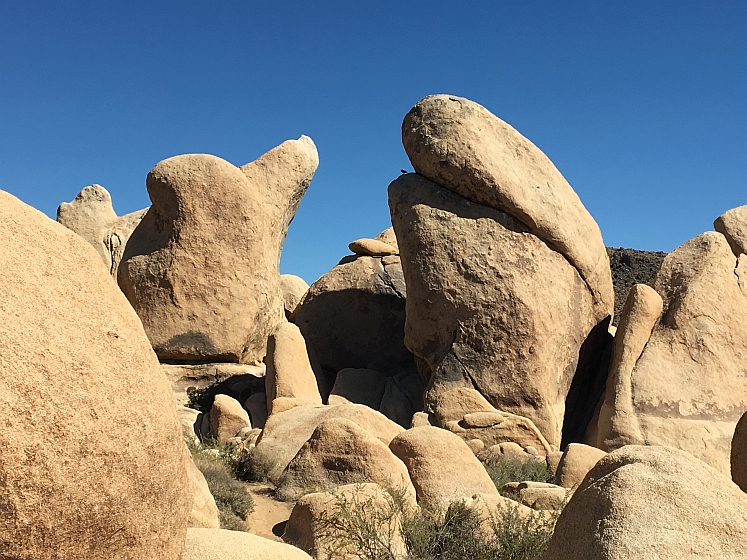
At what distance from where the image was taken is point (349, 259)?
1347cm

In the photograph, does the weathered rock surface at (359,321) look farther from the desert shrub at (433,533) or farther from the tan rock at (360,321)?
the desert shrub at (433,533)

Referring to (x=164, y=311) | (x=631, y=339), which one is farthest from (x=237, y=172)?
(x=631, y=339)

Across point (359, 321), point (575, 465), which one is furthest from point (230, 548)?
point (359, 321)

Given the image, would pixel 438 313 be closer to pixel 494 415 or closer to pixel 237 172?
pixel 494 415

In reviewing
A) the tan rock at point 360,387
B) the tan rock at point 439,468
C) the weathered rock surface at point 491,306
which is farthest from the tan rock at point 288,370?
the tan rock at point 439,468

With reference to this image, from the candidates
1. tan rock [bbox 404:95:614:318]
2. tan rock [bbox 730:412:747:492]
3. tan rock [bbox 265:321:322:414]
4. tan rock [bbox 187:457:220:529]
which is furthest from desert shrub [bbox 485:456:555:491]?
tan rock [bbox 187:457:220:529]

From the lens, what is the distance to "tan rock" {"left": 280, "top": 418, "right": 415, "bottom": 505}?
5926mm

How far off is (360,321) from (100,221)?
8.17 metres

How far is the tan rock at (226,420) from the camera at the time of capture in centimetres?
916

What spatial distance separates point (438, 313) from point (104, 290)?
7.80 meters

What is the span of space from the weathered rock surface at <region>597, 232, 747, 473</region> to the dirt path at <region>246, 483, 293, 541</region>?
13.6 feet

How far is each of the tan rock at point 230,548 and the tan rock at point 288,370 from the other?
5.85 m

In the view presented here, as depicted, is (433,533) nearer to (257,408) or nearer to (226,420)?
(226,420)

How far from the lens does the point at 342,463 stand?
6191mm
